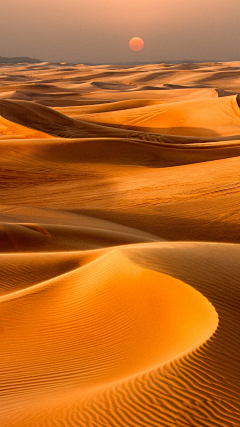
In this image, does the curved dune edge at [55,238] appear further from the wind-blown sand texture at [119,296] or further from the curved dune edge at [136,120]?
the curved dune edge at [136,120]

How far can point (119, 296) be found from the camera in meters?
5.09

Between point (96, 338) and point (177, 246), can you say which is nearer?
point (96, 338)

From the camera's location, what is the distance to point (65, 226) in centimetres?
872

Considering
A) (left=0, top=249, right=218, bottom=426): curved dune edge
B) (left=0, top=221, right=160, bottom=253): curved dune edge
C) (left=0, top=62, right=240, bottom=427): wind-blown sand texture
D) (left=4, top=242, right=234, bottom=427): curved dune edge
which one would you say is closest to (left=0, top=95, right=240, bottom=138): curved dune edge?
(left=0, top=62, right=240, bottom=427): wind-blown sand texture

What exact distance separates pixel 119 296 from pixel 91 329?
Result: 1.79ft

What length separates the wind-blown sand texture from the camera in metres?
2.99

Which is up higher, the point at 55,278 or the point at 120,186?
the point at 120,186

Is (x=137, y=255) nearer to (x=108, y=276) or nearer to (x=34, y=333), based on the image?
(x=108, y=276)

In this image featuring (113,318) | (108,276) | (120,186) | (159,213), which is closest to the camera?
(113,318)

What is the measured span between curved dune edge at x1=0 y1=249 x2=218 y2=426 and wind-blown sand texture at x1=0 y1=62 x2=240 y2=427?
2 centimetres

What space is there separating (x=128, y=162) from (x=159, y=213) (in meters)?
5.18

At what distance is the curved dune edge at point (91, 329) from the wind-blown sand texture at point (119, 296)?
0.02 metres

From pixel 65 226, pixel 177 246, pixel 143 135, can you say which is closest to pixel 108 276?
pixel 177 246

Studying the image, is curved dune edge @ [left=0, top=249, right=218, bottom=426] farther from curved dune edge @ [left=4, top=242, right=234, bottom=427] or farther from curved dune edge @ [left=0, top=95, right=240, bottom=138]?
curved dune edge @ [left=0, top=95, right=240, bottom=138]
